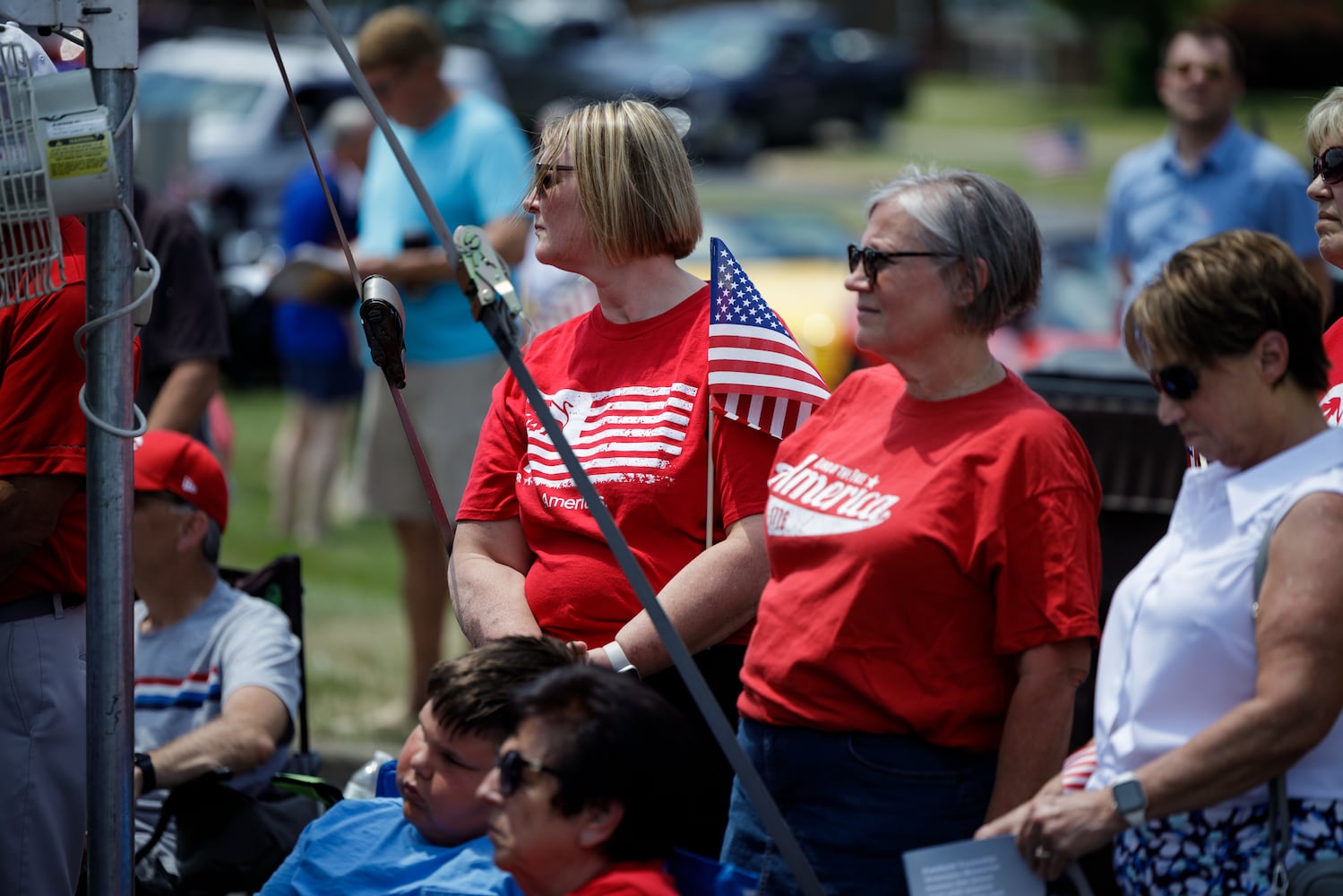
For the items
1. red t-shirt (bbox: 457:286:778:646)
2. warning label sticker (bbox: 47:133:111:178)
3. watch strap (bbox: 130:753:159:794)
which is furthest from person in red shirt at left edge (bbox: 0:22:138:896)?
red t-shirt (bbox: 457:286:778:646)

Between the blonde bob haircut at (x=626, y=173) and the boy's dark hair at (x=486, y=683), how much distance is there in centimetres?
86

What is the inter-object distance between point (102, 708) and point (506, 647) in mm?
708

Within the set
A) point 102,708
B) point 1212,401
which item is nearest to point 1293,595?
point 1212,401

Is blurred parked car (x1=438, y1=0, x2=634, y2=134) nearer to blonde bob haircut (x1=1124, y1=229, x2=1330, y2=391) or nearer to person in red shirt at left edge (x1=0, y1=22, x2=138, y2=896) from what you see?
person in red shirt at left edge (x1=0, y1=22, x2=138, y2=896)

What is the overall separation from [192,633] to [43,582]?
78 centimetres

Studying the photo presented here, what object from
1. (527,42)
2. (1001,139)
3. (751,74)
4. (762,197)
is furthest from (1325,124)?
(1001,139)

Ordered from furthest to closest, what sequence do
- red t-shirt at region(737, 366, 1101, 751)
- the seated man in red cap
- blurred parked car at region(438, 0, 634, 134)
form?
1. blurred parked car at region(438, 0, 634, 134)
2. the seated man in red cap
3. red t-shirt at region(737, 366, 1101, 751)

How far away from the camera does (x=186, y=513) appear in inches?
162

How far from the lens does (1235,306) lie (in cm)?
233

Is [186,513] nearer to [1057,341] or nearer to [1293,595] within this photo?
[1293,595]

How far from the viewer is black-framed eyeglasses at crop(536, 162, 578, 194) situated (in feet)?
10.9

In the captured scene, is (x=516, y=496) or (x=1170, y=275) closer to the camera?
(x=1170, y=275)

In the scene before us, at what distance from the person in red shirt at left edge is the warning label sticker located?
0.48m

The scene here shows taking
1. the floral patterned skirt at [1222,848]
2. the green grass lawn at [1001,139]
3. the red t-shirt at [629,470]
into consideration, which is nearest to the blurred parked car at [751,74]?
the green grass lawn at [1001,139]
